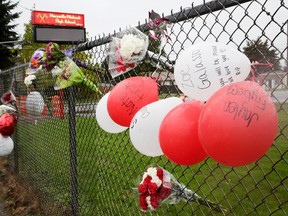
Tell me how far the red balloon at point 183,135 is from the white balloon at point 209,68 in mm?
65

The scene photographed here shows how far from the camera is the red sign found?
71.8ft

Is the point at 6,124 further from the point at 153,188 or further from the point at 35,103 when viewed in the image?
the point at 153,188

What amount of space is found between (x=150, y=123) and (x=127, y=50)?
464mm

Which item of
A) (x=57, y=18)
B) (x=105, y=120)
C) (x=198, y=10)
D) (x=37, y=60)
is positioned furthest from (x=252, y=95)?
(x=57, y=18)

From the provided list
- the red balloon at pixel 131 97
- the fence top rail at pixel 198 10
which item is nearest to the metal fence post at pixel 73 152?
the fence top rail at pixel 198 10

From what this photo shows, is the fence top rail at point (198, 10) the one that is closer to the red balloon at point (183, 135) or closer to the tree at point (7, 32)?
the red balloon at point (183, 135)

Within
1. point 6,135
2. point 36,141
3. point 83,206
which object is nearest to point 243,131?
point 83,206

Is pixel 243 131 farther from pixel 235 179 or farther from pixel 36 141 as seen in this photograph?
pixel 36 141

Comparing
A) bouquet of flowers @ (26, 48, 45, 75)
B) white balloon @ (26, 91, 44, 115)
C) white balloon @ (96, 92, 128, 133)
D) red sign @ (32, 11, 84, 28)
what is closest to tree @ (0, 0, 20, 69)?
red sign @ (32, 11, 84, 28)

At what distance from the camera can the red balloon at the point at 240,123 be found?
0.99 meters

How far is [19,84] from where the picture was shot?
530cm

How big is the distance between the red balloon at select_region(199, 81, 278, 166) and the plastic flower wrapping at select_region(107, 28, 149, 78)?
0.75 meters

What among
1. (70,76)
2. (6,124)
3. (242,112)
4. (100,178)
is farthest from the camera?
(6,124)

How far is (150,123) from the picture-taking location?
4.75ft
